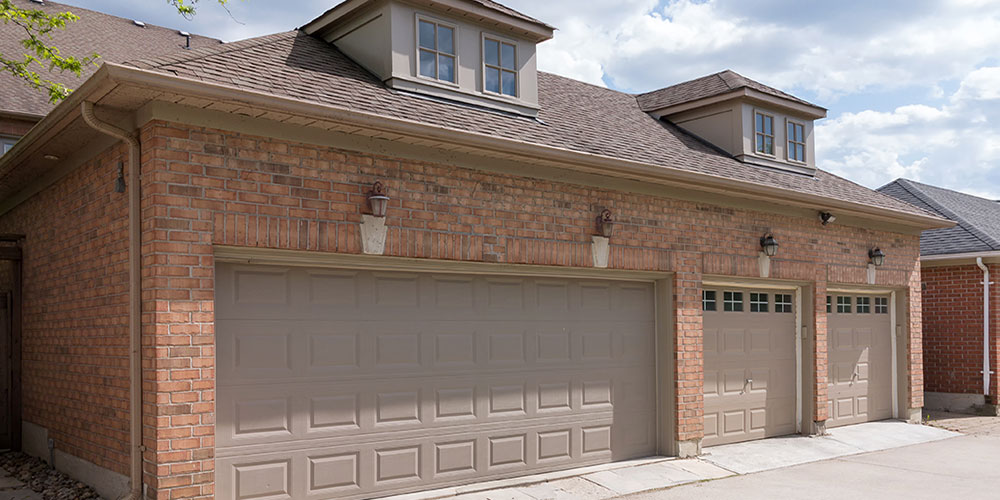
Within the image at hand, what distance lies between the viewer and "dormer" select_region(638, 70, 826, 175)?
1320 cm

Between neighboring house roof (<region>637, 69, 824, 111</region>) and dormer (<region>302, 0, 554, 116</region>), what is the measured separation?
426 centimetres

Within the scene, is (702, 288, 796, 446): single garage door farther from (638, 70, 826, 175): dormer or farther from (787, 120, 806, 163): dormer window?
(787, 120, 806, 163): dormer window

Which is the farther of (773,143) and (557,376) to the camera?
(773,143)

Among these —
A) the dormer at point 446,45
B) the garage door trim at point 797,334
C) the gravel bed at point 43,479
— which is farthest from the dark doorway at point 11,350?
the garage door trim at point 797,334

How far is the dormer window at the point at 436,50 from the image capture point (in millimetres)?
9414

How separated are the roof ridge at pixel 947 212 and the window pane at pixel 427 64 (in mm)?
11179

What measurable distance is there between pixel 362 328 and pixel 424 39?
3.62m

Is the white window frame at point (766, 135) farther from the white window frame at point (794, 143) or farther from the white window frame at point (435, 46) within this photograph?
the white window frame at point (435, 46)

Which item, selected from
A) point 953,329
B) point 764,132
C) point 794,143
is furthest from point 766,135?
point 953,329

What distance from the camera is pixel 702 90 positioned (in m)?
14.1

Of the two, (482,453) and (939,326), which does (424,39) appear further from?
(939,326)

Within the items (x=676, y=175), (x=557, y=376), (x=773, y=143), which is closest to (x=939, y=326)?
(x=773, y=143)

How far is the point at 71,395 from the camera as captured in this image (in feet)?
27.7

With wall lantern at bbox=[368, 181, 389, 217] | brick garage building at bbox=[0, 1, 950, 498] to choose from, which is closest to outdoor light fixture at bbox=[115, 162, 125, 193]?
brick garage building at bbox=[0, 1, 950, 498]
